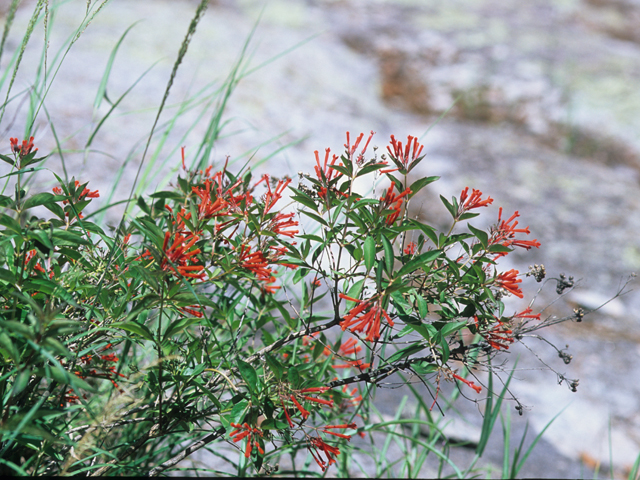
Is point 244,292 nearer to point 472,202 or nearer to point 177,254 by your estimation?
point 177,254

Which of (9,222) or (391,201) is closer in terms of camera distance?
(9,222)

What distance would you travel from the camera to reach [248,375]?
79cm

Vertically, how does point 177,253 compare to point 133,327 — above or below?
above

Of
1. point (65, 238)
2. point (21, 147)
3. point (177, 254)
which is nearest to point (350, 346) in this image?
point (177, 254)

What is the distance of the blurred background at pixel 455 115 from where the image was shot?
2125 mm

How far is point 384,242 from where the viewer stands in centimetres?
70

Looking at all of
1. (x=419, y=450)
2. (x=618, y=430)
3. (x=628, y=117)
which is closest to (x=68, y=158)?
(x=419, y=450)

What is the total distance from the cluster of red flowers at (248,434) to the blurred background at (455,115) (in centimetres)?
116

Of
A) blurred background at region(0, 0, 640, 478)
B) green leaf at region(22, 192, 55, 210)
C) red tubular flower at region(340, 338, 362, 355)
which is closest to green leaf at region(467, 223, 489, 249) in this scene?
red tubular flower at region(340, 338, 362, 355)

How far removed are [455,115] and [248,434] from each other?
11.9 feet

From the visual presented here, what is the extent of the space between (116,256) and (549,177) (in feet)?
10.3

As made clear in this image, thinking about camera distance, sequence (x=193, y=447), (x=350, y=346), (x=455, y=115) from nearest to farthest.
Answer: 1. (x=193, y=447)
2. (x=350, y=346)
3. (x=455, y=115)

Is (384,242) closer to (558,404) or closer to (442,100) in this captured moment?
(558,404)

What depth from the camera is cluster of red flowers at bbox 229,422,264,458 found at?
2.51 feet
